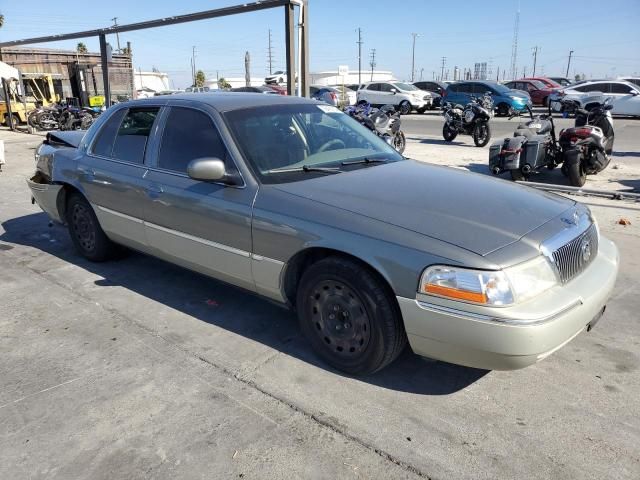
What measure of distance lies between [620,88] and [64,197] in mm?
22441

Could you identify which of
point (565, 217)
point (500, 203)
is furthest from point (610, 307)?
point (500, 203)

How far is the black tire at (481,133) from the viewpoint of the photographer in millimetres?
13758

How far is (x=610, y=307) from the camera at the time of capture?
4137mm

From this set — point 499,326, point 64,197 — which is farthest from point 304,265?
point 64,197

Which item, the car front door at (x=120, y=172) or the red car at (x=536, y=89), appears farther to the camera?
the red car at (x=536, y=89)

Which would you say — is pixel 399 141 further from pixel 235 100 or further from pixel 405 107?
pixel 405 107

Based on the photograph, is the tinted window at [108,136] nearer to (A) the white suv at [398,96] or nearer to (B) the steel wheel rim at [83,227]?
(B) the steel wheel rim at [83,227]

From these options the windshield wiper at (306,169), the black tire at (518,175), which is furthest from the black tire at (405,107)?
the windshield wiper at (306,169)

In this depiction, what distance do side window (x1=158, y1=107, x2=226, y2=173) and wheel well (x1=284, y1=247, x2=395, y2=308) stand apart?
3.08 ft

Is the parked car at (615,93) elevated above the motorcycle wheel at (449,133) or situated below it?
above

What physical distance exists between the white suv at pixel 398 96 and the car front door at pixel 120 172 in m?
24.5

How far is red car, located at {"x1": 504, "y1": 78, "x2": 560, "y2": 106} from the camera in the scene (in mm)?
26703

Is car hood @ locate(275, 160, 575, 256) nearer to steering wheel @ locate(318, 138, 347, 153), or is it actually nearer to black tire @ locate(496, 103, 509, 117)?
steering wheel @ locate(318, 138, 347, 153)

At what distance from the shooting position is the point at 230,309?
423cm
